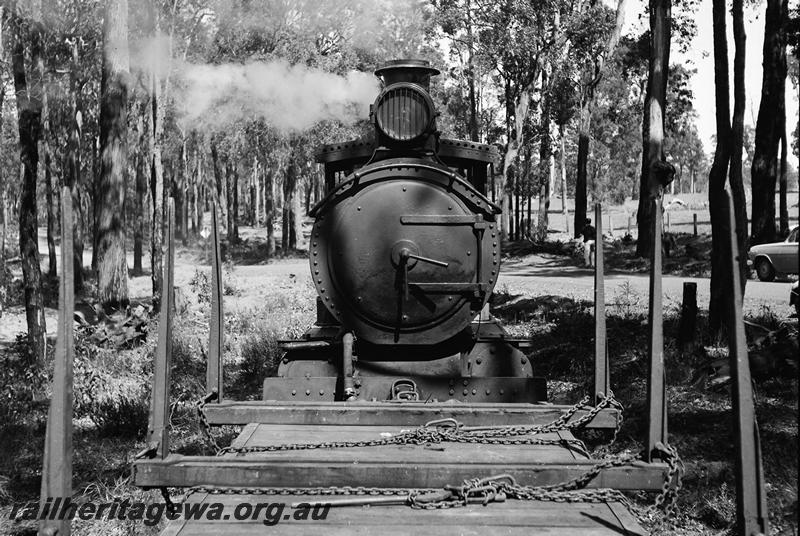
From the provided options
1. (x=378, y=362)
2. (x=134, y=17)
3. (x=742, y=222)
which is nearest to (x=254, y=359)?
(x=378, y=362)

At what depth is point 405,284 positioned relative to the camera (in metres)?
6.57

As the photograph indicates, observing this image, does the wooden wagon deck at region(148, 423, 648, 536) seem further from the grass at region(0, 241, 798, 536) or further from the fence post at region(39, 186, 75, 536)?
the grass at region(0, 241, 798, 536)

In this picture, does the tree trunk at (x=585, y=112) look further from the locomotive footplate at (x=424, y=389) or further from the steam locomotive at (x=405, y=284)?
the locomotive footplate at (x=424, y=389)

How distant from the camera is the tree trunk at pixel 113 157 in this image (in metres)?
13.6

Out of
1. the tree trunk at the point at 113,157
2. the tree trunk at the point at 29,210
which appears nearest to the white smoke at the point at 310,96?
the tree trunk at the point at 113,157

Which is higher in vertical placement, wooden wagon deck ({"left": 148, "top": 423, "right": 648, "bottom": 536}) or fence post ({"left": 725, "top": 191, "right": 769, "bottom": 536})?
fence post ({"left": 725, "top": 191, "right": 769, "bottom": 536})

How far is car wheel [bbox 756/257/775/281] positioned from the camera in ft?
73.4

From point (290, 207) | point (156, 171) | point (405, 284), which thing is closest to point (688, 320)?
point (405, 284)

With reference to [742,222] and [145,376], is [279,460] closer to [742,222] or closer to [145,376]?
[145,376]

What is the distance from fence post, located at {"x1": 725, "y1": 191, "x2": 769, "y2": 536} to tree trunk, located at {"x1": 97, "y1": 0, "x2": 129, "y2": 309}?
12.0m

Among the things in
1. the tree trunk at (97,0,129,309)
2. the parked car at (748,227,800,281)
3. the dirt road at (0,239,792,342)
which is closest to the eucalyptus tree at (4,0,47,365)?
the tree trunk at (97,0,129,309)

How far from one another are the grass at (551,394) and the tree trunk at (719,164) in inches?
24.0

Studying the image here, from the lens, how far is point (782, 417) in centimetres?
760

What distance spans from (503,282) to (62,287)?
783 inches
